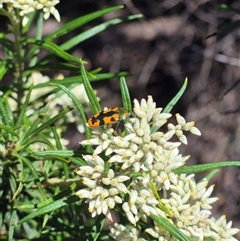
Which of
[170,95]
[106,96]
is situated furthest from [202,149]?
[106,96]

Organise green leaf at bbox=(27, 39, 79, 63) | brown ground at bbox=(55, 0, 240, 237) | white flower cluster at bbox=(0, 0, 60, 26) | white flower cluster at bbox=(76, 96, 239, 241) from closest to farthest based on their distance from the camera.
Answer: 1. white flower cluster at bbox=(76, 96, 239, 241)
2. white flower cluster at bbox=(0, 0, 60, 26)
3. green leaf at bbox=(27, 39, 79, 63)
4. brown ground at bbox=(55, 0, 240, 237)

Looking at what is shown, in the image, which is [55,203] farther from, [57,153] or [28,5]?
[28,5]

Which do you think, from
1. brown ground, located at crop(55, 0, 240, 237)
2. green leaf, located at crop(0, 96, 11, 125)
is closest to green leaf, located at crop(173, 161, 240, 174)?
green leaf, located at crop(0, 96, 11, 125)

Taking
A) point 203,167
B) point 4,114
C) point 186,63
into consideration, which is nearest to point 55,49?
point 4,114

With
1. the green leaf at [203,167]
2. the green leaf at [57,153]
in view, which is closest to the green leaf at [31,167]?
the green leaf at [57,153]

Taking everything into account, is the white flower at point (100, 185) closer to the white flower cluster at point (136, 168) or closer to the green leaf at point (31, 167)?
the white flower cluster at point (136, 168)

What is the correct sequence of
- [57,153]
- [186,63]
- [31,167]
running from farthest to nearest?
[186,63] < [31,167] < [57,153]

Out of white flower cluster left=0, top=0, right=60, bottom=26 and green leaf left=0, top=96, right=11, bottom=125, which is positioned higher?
white flower cluster left=0, top=0, right=60, bottom=26

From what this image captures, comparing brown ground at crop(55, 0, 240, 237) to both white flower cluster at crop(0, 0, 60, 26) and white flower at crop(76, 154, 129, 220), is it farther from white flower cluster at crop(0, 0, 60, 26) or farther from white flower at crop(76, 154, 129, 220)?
white flower at crop(76, 154, 129, 220)

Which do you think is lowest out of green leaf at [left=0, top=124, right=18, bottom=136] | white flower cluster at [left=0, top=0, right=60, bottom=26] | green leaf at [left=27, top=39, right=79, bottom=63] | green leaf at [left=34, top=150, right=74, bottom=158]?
green leaf at [left=34, top=150, right=74, bottom=158]
